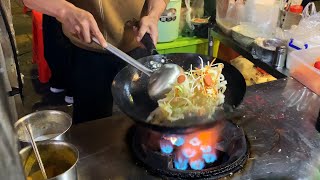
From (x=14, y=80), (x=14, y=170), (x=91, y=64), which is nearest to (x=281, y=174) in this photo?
(x=14, y=170)

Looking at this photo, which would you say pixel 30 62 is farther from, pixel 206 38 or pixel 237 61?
pixel 237 61

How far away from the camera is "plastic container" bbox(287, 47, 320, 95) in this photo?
1.50 meters

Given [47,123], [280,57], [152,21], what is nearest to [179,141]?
[47,123]

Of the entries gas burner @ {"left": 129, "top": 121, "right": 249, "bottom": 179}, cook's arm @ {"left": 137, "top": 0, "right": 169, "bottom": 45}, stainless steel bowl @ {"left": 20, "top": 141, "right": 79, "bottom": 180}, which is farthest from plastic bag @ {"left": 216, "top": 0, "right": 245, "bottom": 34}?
stainless steel bowl @ {"left": 20, "top": 141, "right": 79, "bottom": 180}

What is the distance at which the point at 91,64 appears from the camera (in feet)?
5.27

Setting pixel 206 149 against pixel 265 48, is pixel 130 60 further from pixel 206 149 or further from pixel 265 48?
pixel 265 48

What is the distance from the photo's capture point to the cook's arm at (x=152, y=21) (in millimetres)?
1393

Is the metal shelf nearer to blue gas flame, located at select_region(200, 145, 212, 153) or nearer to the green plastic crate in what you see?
the green plastic crate

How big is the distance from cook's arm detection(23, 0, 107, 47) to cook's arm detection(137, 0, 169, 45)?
0.20 meters

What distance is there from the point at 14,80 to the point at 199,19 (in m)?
1.51

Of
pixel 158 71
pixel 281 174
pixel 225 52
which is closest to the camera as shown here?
pixel 281 174

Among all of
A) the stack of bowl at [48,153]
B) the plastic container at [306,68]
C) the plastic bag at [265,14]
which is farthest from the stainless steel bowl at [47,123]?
the plastic bag at [265,14]

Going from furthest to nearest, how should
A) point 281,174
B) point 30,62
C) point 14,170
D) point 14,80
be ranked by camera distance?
point 30,62, point 14,80, point 281,174, point 14,170

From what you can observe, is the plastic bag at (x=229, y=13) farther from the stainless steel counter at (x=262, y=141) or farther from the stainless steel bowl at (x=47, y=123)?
the stainless steel bowl at (x=47, y=123)
